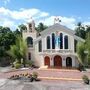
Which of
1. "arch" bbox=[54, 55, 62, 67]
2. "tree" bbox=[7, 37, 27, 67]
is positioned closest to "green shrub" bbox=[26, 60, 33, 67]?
"tree" bbox=[7, 37, 27, 67]

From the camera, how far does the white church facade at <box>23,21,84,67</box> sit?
148 feet

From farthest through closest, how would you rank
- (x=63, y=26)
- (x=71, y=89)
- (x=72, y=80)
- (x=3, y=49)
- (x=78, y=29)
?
(x=78, y=29) → (x=3, y=49) → (x=63, y=26) → (x=72, y=80) → (x=71, y=89)

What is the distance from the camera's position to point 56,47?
4578cm

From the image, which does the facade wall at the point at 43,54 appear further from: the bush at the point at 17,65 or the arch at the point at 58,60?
the bush at the point at 17,65

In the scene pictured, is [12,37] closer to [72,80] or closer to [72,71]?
[72,71]

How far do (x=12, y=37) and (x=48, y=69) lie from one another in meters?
15.4

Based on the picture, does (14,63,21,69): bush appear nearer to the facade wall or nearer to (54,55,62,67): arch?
the facade wall

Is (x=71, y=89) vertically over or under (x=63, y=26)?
under

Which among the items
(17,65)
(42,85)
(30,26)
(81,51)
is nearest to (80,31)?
(30,26)

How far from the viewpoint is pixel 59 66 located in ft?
149

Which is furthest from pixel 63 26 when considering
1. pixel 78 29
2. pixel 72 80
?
pixel 78 29

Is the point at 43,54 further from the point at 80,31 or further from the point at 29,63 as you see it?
the point at 80,31

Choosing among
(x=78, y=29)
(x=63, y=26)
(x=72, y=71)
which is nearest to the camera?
(x=72, y=71)

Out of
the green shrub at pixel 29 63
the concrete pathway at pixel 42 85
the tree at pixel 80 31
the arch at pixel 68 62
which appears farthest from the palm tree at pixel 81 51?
the tree at pixel 80 31
